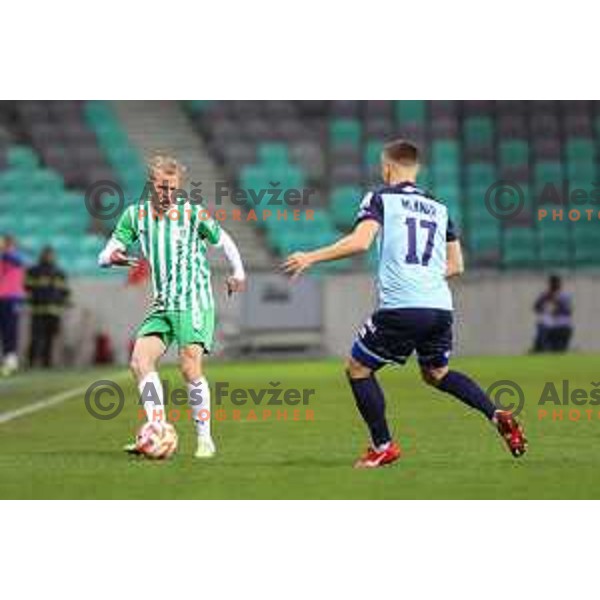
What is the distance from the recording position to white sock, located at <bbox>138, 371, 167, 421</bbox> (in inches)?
293

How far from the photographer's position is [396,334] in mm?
7113

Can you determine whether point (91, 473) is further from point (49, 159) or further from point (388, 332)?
point (49, 159)

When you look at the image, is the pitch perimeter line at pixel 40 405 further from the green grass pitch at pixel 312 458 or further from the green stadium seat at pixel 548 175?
the green stadium seat at pixel 548 175

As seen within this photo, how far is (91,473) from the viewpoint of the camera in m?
7.25

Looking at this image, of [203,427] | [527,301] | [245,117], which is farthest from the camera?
[245,117]

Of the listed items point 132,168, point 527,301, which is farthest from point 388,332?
point 132,168

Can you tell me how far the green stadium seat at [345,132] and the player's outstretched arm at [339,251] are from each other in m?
15.4

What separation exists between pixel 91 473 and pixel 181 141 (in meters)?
16.4

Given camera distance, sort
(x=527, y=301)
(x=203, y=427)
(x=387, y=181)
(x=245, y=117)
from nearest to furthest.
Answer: (x=387, y=181), (x=203, y=427), (x=527, y=301), (x=245, y=117)

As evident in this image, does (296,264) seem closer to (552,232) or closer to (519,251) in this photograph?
(519,251)

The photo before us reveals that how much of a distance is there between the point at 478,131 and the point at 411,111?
3.26 feet

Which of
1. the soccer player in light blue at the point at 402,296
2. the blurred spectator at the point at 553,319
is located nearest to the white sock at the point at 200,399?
the soccer player in light blue at the point at 402,296

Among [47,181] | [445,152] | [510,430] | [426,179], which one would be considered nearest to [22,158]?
[47,181]

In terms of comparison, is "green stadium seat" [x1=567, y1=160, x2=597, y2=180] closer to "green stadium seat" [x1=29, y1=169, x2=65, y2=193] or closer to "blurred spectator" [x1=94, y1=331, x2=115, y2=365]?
"blurred spectator" [x1=94, y1=331, x2=115, y2=365]
